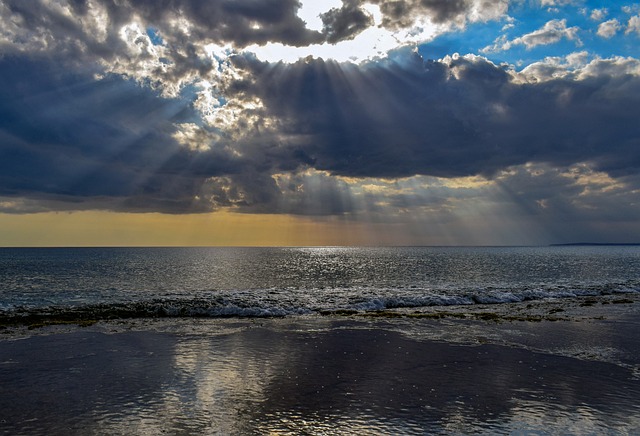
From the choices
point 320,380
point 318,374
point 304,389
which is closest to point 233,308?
point 318,374

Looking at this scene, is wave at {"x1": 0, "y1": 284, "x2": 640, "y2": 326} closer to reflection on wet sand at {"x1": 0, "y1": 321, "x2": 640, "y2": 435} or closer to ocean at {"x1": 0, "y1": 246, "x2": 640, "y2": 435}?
ocean at {"x1": 0, "y1": 246, "x2": 640, "y2": 435}

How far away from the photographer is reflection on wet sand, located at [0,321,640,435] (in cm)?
1547

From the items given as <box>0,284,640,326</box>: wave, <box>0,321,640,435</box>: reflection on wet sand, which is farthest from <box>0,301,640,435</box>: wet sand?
<box>0,284,640,326</box>: wave

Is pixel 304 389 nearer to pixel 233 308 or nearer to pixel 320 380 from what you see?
pixel 320 380

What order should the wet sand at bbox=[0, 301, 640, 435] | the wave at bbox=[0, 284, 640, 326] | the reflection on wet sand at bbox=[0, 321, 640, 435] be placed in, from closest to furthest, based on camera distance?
1. the reflection on wet sand at bbox=[0, 321, 640, 435]
2. the wet sand at bbox=[0, 301, 640, 435]
3. the wave at bbox=[0, 284, 640, 326]

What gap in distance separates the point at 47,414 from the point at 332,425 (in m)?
11.2

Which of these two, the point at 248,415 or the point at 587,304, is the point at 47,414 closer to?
the point at 248,415

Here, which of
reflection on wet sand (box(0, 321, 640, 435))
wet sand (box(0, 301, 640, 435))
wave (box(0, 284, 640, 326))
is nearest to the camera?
reflection on wet sand (box(0, 321, 640, 435))

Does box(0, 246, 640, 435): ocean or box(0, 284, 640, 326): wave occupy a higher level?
box(0, 246, 640, 435): ocean

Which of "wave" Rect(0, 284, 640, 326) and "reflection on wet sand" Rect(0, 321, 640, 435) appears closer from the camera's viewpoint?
"reflection on wet sand" Rect(0, 321, 640, 435)

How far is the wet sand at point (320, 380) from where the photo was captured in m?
15.6

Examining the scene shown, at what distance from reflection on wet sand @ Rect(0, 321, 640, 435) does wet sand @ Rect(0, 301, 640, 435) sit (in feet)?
0.24

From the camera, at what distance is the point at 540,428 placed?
15.0 metres

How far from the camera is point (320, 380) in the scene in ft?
68.3
